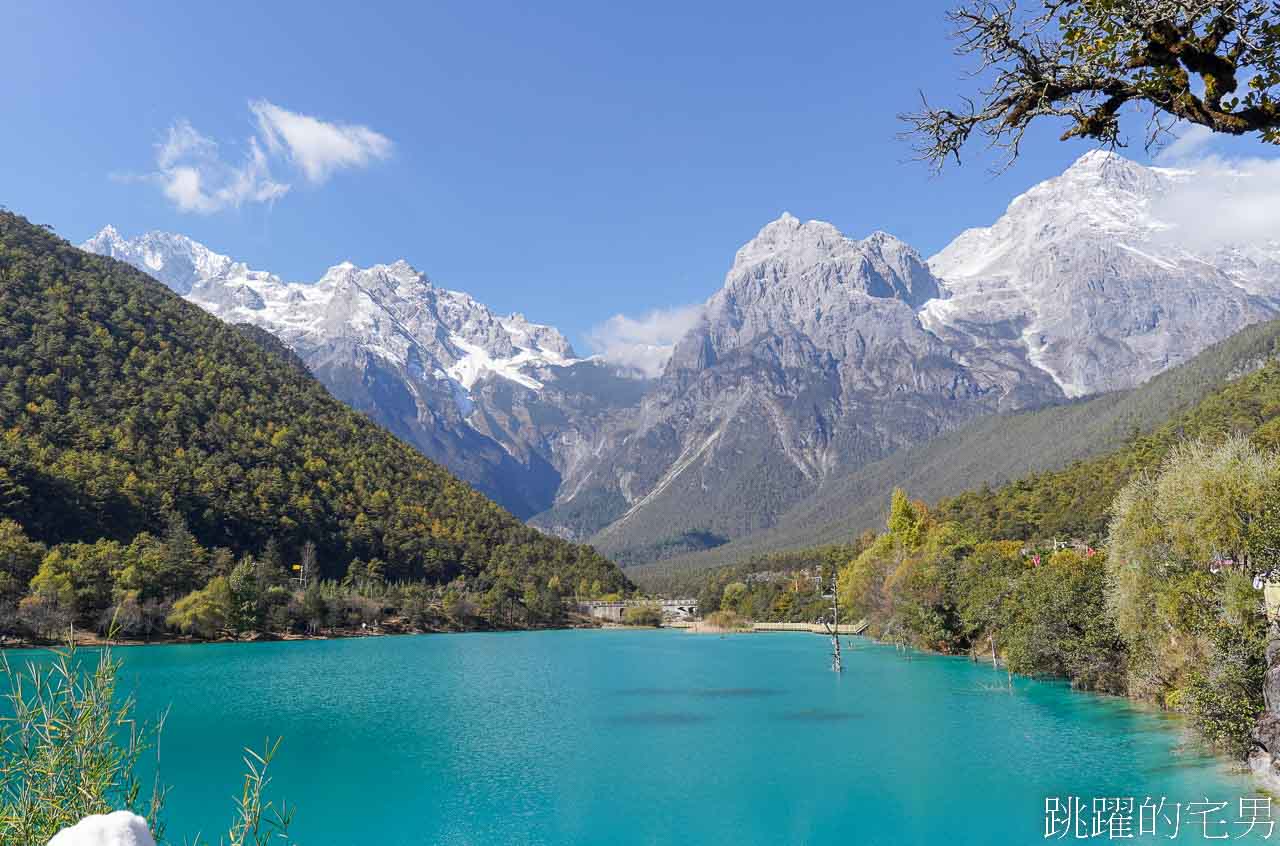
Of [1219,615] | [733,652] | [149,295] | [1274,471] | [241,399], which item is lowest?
[733,652]

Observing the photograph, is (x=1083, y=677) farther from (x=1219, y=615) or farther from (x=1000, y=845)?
(x=1000, y=845)

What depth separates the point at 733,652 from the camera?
9600 cm

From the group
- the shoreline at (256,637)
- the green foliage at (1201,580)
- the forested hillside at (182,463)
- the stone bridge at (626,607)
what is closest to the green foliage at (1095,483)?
the green foliage at (1201,580)

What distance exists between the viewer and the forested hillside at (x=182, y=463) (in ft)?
308

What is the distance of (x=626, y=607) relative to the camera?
521 ft

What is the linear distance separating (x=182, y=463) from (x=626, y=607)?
78263 millimetres

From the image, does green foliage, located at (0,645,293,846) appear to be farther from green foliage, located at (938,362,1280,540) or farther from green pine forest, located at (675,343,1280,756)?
green foliage, located at (938,362,1280,540)

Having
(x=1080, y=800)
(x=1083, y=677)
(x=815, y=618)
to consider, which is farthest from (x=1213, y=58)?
(x=815, y=618)

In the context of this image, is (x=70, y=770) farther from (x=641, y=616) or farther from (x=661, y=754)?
(x=641, y=616)

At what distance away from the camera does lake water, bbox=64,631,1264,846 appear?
26859 mm

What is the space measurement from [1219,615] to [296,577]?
10799 cm
